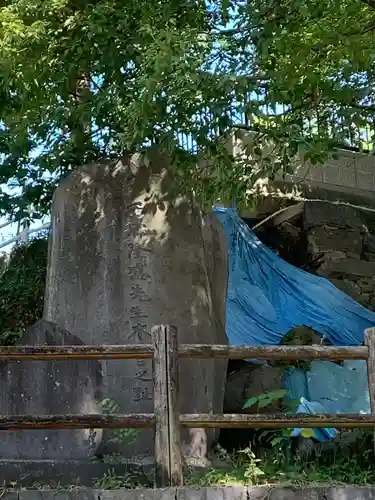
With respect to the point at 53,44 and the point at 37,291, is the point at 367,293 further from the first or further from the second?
the point at 53,44

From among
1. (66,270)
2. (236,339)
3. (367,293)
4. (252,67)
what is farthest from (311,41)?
(367,293)

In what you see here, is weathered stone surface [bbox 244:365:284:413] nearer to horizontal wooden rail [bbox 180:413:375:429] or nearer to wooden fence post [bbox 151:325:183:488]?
horizontal wooden rail [bbox 180:413:375:429]

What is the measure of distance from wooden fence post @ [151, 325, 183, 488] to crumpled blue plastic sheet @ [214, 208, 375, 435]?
4400mm

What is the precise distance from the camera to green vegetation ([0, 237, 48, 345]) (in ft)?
28.6

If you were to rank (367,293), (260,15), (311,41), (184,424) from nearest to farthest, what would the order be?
(184,424)
(260,15)
(311,41)
(367,293)

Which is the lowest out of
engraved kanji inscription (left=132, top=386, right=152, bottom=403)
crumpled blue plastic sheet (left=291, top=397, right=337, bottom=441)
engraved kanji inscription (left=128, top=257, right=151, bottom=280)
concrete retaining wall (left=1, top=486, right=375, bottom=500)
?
concrete retaining wall (left=1, top=486, right=375, bottom=500)

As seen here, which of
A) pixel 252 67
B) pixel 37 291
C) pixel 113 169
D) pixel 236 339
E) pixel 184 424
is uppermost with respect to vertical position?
pixel 252 67

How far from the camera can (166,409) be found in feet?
14.2

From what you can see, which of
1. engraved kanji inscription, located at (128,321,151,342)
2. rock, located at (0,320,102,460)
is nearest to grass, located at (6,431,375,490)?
rock, located at (0,320,102,460)

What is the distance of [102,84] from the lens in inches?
265

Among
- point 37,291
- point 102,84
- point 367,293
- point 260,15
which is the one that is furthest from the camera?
point 367,293

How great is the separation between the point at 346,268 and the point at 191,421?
7.77 m

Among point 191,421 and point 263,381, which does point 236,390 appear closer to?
point 263,381

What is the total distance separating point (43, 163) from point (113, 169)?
1455mm
